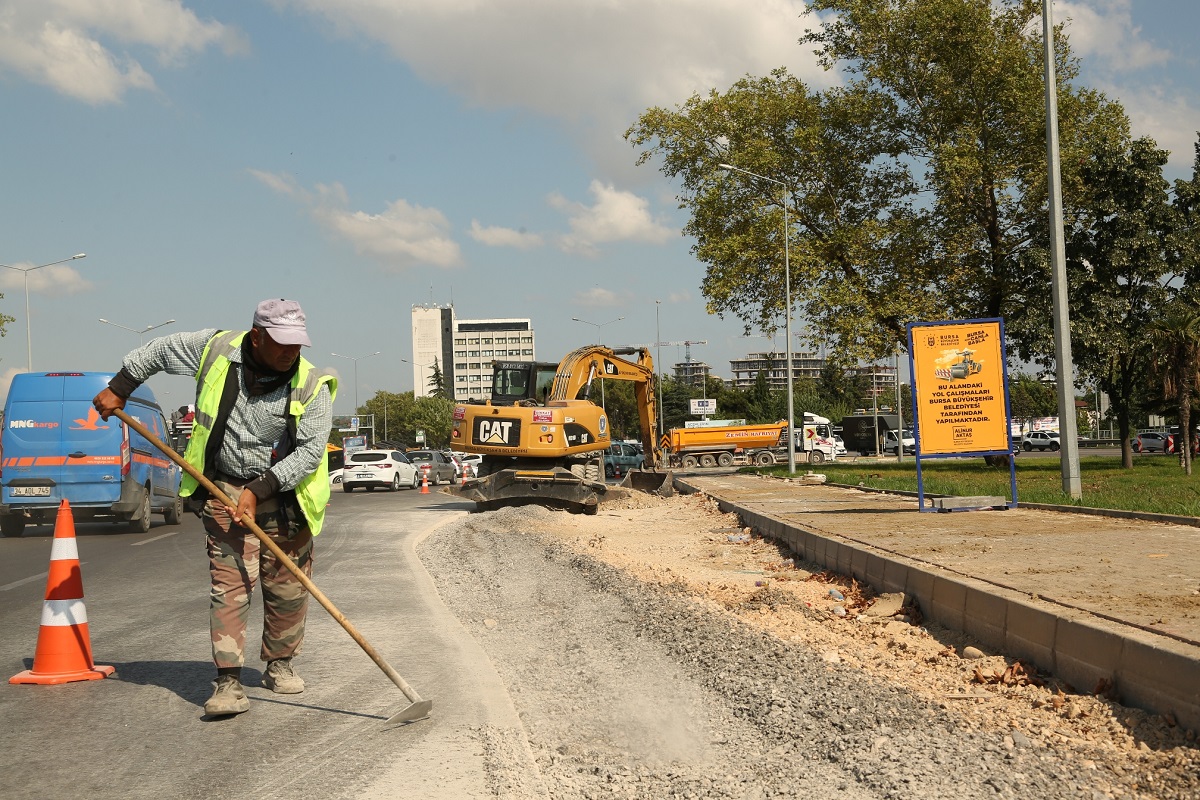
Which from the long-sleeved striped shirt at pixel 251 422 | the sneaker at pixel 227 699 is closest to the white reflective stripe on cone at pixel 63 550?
the long-sleeved striped shirt at pixel 251 422

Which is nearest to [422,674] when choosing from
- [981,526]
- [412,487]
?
[981,526]

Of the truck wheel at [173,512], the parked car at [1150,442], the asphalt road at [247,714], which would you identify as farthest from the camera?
the parked car at [1150,442]

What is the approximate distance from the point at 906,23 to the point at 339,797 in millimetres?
33551

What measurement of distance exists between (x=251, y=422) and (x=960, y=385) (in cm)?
1133

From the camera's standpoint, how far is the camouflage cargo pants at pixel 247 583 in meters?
5.48

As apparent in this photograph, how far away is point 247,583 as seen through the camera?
18.3 feet

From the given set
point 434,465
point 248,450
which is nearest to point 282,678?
point 248,450

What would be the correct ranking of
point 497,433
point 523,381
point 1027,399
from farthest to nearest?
point 1027,399 → point 523,381 → point 497,433

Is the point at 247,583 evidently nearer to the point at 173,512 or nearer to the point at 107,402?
Result: the point at 107,402

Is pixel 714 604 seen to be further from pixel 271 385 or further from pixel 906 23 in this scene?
pixel 906 23

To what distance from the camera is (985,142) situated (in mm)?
33188

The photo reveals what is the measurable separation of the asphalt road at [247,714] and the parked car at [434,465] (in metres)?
36.3

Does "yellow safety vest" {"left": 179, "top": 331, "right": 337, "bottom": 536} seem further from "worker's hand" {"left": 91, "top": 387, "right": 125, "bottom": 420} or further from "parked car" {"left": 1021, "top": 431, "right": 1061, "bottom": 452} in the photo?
"parked car" {"left": 1021, "top": 431, "right": 1061, "bottom": 452}

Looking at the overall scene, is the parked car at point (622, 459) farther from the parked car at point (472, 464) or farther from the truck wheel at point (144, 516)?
the truck wheel at point (144, 516)
